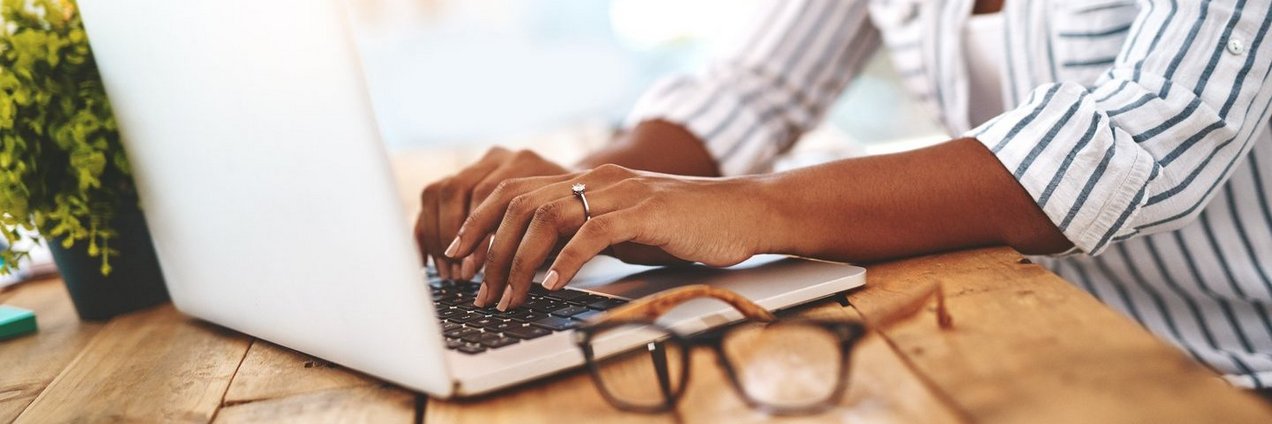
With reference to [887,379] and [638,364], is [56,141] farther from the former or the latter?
[887,379]

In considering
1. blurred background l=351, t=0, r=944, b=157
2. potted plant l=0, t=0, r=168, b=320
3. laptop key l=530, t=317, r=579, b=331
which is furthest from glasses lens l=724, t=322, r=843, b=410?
blurred background l=351, t=0, r=944, b=157

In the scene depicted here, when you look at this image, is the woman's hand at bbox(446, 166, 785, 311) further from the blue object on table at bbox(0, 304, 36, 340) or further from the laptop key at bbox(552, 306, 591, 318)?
the blue object on table at bbox(0, 304, 36, 340)

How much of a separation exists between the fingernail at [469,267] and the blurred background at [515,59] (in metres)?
3.12

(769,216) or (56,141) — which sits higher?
(56,141)

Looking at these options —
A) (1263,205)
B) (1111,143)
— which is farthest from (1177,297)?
(1111,143)

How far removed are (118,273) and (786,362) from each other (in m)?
0.76

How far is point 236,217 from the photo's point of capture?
0.68 metres

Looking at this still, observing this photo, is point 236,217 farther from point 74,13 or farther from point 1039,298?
point 1039,298

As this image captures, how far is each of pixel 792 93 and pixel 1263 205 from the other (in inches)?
27.3

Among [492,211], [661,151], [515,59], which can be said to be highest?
[492,211]

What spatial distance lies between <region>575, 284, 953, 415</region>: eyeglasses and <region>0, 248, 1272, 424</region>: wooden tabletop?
0.04 ft

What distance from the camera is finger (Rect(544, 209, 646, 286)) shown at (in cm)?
69

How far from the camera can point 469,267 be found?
88cm

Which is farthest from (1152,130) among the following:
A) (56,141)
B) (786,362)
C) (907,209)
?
(56,141)
